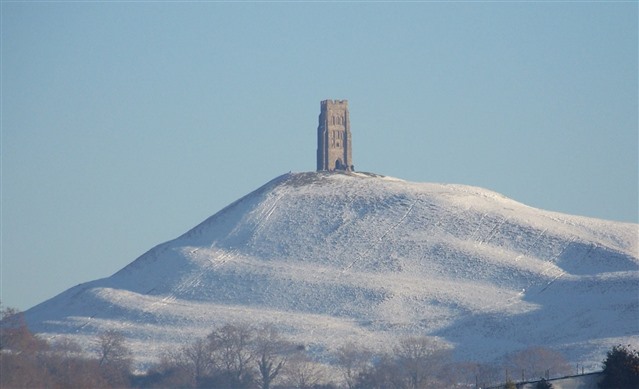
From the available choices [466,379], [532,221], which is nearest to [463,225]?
[532,221]

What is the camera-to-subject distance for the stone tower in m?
117

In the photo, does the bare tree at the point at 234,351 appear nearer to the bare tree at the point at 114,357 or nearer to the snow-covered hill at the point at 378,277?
the bare tree at the point at 114,357

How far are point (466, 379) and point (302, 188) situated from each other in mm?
42680

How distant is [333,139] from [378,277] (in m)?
25.0

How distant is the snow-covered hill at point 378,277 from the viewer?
276 ft

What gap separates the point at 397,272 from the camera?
311 feet

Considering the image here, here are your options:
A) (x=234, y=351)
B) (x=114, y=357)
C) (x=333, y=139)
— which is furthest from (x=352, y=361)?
(x=333, y=139)

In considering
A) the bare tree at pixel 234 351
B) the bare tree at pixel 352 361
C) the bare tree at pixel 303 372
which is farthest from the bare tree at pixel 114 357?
the bare tree at pixel 352 361

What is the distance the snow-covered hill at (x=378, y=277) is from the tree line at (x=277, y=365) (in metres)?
2.81

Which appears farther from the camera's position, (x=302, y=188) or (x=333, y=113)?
(x=333, y=113)

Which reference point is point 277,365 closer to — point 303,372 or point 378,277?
point 303,372

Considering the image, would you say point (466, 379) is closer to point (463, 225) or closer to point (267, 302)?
point (267, 302)

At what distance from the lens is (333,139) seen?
117m

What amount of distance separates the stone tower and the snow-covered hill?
4.55m
